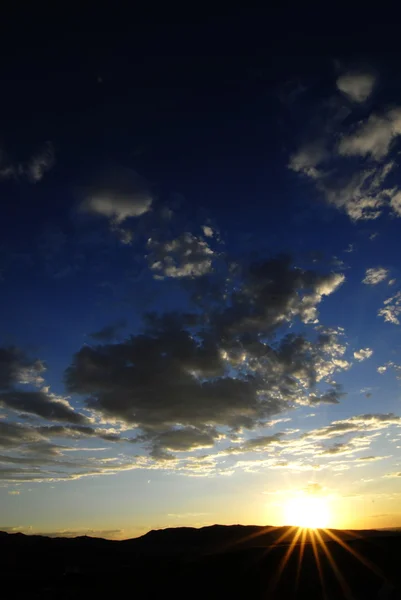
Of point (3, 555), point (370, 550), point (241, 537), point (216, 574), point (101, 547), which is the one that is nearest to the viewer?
point (216, 574)

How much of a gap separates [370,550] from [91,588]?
4679 cm

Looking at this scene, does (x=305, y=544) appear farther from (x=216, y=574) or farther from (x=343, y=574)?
(x=216, y=574)

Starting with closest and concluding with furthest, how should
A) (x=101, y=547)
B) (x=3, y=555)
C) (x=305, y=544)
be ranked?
(x=305, y=544) → (x=3, y=555) → (x=101, y=547)

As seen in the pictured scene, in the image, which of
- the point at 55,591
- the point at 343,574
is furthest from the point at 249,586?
the point at 55,591

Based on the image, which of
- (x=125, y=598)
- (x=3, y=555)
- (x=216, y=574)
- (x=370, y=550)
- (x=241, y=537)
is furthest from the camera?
(x=241, y=537)

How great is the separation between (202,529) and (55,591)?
125087 mm

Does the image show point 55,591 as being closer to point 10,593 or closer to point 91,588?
point 91,588

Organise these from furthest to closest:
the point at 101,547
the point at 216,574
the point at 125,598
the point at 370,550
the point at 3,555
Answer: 1. the point at 101,547
2. the point at 3,555
3. the point at 370,550
4. the point at 216,574
5. the point at 125,598

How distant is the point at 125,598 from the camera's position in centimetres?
6272

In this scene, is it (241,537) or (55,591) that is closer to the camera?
(55,591)

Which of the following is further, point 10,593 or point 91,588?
point 10,593

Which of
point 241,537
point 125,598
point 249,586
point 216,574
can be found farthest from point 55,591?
point 241,537

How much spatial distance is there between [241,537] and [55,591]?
119391mm

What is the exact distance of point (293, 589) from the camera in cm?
6312
